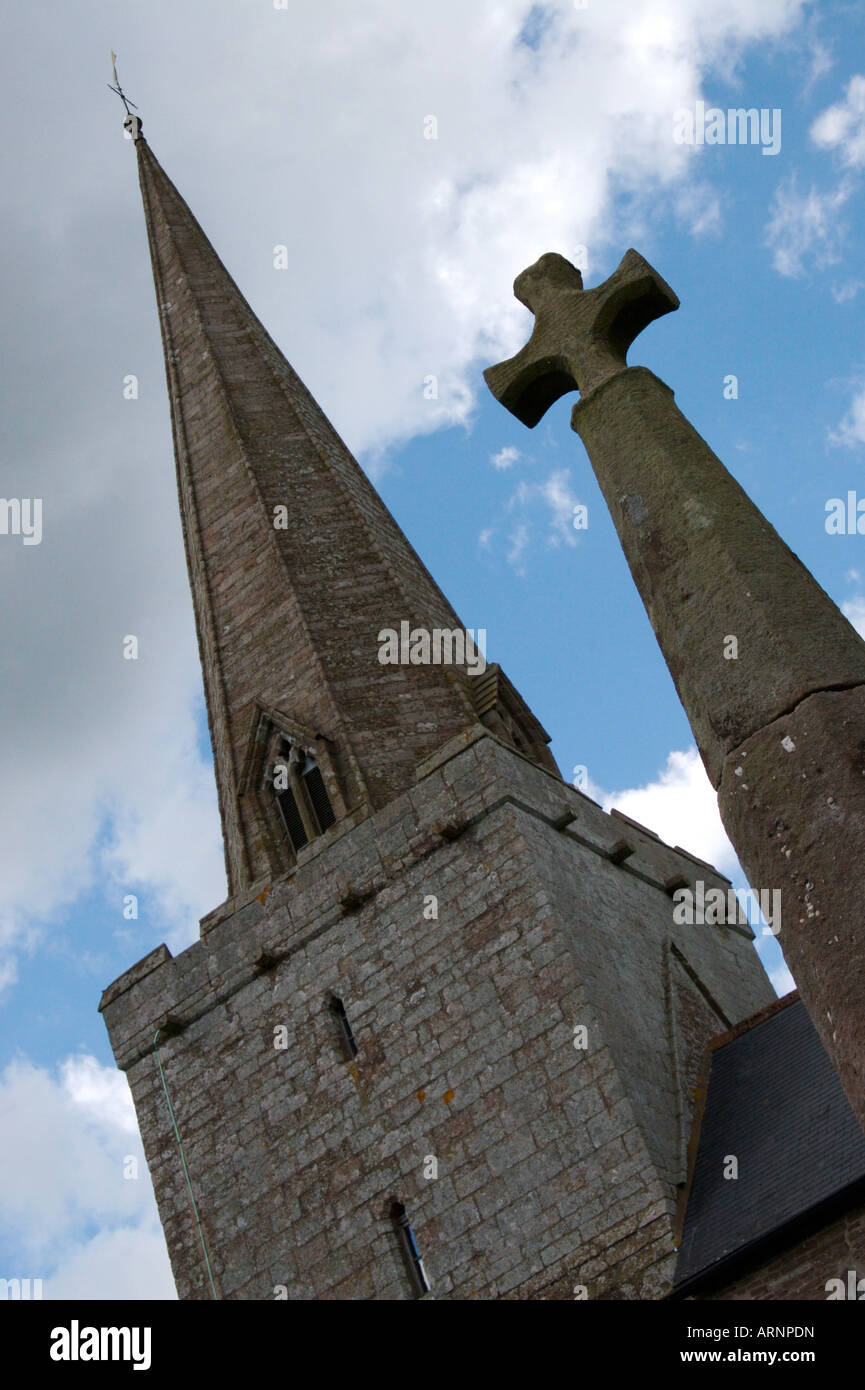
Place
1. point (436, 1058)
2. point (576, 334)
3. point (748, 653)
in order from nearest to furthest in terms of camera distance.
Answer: point (748, 653)
point (576, 334)
point (436, 1058)

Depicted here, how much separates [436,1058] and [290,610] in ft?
18.1

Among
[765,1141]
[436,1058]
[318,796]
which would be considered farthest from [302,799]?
[765,1141]

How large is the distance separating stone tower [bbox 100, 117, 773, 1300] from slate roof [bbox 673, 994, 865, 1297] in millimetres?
293

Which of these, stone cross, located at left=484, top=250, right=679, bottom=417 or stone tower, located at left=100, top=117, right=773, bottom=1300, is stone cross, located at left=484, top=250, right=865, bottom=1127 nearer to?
stone cross, located at left=484, top=250, right=679, bottom=417

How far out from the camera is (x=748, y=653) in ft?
13.8

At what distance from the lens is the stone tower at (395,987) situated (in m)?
10.6

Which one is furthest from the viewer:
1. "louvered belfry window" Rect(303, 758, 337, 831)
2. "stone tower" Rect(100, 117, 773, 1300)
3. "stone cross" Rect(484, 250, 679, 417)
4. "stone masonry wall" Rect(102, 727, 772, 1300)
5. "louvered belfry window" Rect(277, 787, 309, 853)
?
"louvered belfry window" Rect(277, 787, 309, 853)

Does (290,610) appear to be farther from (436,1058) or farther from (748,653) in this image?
(748,653)

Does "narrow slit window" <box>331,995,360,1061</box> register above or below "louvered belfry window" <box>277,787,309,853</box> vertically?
below

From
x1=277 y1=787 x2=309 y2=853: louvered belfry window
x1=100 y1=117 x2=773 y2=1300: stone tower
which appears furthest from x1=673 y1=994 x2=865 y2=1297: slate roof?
x1=277 y1=787 x2=309 y2=853: louvered belfry window

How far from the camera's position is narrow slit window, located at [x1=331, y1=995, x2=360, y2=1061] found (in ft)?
39.8

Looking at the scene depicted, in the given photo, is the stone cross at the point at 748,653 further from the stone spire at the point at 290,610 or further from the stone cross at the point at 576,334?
the stone spire at the point at 290,610
